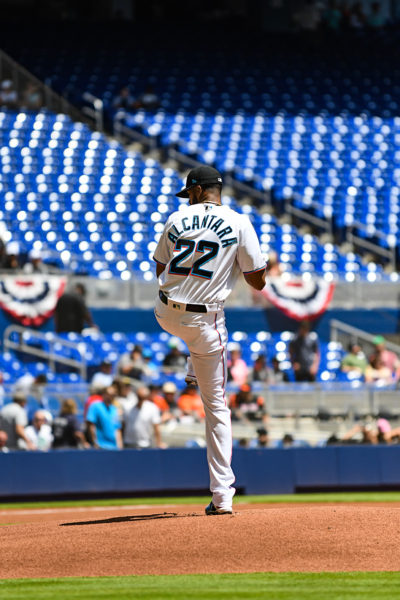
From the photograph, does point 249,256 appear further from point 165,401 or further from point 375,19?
point 375,19

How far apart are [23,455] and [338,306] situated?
22.0ft

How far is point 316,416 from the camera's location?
13.5 m

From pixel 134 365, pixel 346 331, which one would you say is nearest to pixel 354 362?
pixel 346 331

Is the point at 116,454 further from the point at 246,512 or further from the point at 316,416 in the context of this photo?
the point at 246,512

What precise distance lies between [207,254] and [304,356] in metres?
9.89

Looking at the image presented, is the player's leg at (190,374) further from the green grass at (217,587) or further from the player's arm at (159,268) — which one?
the green grass at (217,587)

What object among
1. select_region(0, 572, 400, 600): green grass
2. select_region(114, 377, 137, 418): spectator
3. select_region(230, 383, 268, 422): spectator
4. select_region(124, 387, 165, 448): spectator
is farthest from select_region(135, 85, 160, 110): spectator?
select_region(0, 572, 400, 600): green grass

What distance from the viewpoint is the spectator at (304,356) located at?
15.9 metres

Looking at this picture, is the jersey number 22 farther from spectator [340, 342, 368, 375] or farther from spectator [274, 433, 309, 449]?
spectator [340, 342, 368, 375]

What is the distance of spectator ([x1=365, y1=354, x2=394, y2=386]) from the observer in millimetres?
15989

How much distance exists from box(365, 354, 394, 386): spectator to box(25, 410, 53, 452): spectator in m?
5.17

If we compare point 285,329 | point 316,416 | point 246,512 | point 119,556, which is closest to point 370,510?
point 246,512

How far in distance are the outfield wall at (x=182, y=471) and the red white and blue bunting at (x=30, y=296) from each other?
3942mm

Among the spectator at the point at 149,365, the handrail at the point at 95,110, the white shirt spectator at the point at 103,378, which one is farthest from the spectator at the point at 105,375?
the handrail at the point at 95,110
